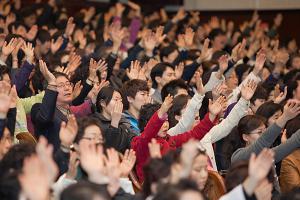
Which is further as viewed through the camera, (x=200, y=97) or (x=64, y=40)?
(x=64, y=40)

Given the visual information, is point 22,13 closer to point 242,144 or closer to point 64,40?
point 64,40

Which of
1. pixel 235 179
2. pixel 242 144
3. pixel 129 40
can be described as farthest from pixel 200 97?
pixel 129 40

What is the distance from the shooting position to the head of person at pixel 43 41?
7051mm

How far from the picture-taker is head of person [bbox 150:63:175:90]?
618 cm

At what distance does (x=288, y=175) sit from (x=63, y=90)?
1420 millimetres

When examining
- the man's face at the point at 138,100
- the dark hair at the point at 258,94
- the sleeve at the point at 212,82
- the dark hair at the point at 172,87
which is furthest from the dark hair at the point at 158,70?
the man's face at the point at 138,100

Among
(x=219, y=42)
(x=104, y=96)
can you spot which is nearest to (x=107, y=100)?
(x=104, y=96)

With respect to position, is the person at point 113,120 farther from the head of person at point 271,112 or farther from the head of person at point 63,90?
the head of person at point 271,112

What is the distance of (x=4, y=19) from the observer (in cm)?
834

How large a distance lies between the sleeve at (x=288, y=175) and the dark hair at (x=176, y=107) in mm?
762

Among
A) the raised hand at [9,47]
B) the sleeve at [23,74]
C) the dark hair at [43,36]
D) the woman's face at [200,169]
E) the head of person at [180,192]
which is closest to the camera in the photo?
the head of person at [180,192]

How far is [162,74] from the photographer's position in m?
6.22

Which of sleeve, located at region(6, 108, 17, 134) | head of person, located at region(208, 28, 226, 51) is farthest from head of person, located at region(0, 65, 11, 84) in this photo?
head of person, located at region(208, 28, 226, 51)

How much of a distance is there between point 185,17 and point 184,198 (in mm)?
7519
